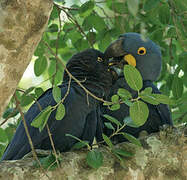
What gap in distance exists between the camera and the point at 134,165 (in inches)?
82.4

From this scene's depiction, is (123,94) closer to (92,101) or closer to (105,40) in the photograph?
(92,101)

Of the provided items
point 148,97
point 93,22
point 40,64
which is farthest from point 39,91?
point 148,97

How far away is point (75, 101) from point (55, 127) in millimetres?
283

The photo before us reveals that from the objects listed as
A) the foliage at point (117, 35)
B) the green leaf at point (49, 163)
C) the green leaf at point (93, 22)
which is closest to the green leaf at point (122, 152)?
the foliage at point (117, 35)

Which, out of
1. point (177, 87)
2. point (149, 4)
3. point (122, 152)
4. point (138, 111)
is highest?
point (149, 4)

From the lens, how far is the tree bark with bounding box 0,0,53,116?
160cm

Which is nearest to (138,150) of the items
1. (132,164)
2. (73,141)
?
(132,164)

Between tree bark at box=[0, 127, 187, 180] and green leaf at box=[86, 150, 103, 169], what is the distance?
8cm

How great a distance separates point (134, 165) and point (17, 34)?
3.61 feet

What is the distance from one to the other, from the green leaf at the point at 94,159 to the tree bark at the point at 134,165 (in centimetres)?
8

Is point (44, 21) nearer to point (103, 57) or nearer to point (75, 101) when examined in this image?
point (75, 101)

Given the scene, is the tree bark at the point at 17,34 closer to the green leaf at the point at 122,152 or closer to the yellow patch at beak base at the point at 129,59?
the green leaf at the point at 122,152

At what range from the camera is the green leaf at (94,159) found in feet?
6.35

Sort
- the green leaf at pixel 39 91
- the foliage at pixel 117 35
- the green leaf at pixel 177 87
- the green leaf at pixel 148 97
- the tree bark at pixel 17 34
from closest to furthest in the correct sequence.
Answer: the tree bark at pixel 17 34, the green leaf at pixel 148 97, the foliage at pixel 117 35, the green leaf at pixel 177 87, the green leaf at pixel 39 91
